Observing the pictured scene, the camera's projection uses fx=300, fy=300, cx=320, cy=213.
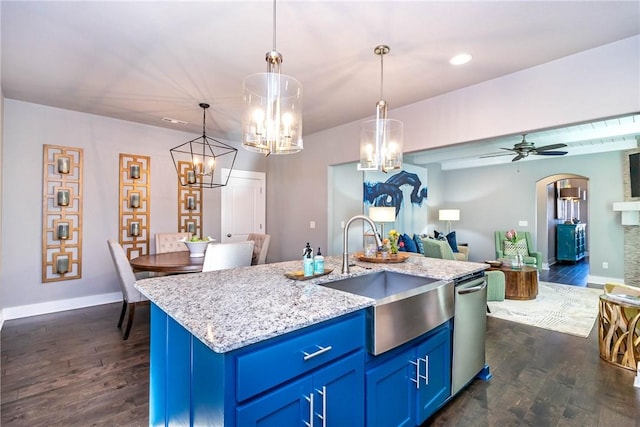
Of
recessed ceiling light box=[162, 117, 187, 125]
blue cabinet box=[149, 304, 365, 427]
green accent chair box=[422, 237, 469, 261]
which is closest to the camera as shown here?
blue cabinet box=[149, 304, 365, 427]

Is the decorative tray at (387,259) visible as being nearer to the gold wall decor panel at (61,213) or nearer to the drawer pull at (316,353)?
the drawer pull at (316,353)

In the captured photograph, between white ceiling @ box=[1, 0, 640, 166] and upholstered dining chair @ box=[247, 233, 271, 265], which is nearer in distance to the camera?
white ceiling @ box=[1, 0, 640, 166]

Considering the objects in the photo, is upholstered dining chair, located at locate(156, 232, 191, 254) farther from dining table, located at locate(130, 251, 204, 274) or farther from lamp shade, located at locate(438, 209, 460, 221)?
lamp shade, located at locate(438, 209, 460, 221)

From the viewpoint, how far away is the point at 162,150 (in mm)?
4785

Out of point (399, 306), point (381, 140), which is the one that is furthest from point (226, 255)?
point (399, 306)

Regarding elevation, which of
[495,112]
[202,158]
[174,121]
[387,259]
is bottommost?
[387,259]

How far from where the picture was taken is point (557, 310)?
402 cm

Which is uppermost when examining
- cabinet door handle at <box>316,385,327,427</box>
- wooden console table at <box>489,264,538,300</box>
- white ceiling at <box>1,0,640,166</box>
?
white ceiling at <box>1,0,640,166</box>

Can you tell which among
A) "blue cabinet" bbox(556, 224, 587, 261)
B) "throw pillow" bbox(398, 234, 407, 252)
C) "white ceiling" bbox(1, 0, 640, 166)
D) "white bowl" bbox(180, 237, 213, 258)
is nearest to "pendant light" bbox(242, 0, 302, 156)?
"white ceiling" bbox(1, 0, 640, 166)

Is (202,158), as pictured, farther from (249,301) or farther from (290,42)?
(249,301)

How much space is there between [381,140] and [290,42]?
1.06m

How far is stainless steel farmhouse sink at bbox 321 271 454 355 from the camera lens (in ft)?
4.67

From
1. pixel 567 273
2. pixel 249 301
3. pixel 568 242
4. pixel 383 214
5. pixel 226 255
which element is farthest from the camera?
pixel 568 242

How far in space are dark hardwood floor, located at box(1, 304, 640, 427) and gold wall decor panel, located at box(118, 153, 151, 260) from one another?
143 cm
